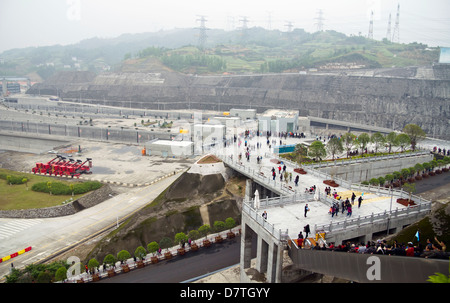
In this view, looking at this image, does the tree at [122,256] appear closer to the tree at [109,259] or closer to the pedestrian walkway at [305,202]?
the tree at [109,259]

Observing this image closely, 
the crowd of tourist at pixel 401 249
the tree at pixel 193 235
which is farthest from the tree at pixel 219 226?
the crowd of tourist at pixel 401 249

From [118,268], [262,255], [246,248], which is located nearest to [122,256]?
[118,268]

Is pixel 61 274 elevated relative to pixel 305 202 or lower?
Answer: lower

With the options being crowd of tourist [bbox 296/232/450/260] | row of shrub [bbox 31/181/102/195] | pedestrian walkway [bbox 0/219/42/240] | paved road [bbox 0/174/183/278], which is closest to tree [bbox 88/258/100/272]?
paved road [bbox 0/174/183/278]

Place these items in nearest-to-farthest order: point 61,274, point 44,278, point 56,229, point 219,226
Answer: point 61,274
point 44,278
point 219,226
point 56,229

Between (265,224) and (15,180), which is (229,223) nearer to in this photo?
(265,224)
